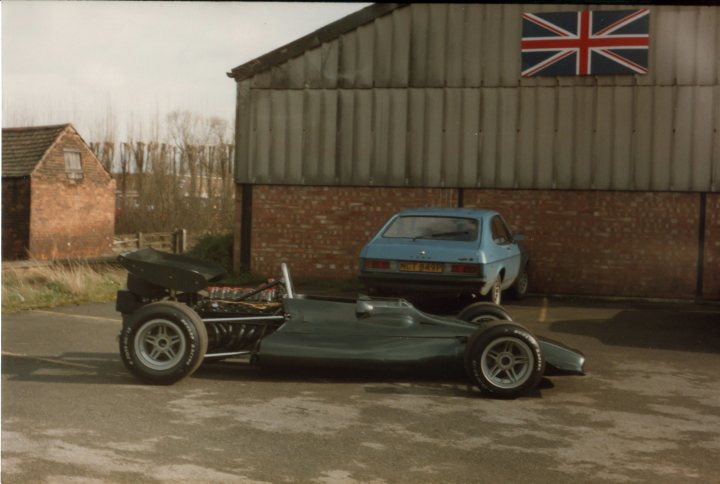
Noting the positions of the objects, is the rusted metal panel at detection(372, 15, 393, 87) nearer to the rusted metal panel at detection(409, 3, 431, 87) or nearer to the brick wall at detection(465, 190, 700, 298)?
the rusted metal panel at detection(409, 3, 431, 87)

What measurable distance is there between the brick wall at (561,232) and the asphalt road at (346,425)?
25.7 ft

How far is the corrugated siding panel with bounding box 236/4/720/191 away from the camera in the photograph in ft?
55.0

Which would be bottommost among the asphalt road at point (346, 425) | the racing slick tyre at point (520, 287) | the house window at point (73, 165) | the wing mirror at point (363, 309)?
the asphalt road at point (346, 425)

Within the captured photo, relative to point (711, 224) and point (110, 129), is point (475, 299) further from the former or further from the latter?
point (110, 129)

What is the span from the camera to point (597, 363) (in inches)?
359

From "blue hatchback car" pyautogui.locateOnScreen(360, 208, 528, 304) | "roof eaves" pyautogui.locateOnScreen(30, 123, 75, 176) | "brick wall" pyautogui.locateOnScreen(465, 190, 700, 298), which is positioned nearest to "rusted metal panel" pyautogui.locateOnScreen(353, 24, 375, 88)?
"brick wall" pyautogui.locateOnScreen(465, 190, 700, 298)

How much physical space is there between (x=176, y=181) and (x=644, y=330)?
27.3 m

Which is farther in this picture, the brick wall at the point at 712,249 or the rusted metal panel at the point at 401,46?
the rusted metal panel at the point at 401,46

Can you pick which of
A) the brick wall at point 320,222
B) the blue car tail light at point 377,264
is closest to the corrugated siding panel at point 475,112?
the brick wall at point 320,222

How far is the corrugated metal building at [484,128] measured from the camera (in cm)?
1678

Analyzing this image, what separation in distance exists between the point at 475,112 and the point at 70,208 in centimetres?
2026

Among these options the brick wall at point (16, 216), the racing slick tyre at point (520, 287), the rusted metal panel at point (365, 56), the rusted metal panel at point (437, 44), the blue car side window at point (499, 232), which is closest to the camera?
the blue car side window at point (499, 232)

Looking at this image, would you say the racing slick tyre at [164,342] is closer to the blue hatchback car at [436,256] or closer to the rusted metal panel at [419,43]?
the blue hatchback car at [436,256]

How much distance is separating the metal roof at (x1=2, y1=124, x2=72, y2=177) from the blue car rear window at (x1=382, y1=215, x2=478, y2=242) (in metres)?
22.7
